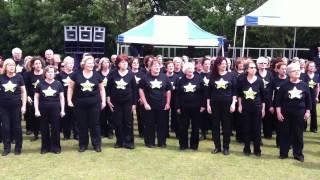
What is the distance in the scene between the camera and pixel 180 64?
1045 centimetres

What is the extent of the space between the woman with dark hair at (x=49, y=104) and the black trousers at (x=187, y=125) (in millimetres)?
2219

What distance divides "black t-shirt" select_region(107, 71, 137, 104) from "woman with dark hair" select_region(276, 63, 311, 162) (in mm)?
2682

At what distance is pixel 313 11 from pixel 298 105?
8.21m

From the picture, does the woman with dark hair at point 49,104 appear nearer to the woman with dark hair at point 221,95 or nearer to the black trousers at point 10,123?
the black trousers at point 10,123

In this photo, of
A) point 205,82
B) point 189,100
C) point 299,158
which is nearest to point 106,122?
point 189,100

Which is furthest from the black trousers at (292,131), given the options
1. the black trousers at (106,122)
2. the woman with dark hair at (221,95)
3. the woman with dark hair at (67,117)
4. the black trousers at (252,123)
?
the woman with dark hair at (67,117)

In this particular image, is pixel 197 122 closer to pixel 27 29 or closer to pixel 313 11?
pixel 313 11

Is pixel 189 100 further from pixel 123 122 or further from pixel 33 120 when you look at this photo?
pixel 33 120

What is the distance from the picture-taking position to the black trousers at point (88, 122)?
29.2ft

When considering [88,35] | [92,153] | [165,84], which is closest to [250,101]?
[165,84]

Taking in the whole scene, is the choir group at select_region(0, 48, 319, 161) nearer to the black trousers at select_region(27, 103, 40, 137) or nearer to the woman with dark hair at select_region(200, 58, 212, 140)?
the woman with dark hair at select_region(200, 58, 212, 140)

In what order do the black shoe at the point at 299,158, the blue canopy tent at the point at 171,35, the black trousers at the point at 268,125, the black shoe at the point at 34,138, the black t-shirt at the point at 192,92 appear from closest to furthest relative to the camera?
the black shoe at the point at 299,158, the black t-shirt at the point at 192,92, the black shoe at the point at 34,138, the black trousers at the point at 268,125, the blue canopy tent at the point at 171,35

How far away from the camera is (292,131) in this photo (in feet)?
27.7

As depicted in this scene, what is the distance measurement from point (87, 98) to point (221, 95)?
7.82ft
